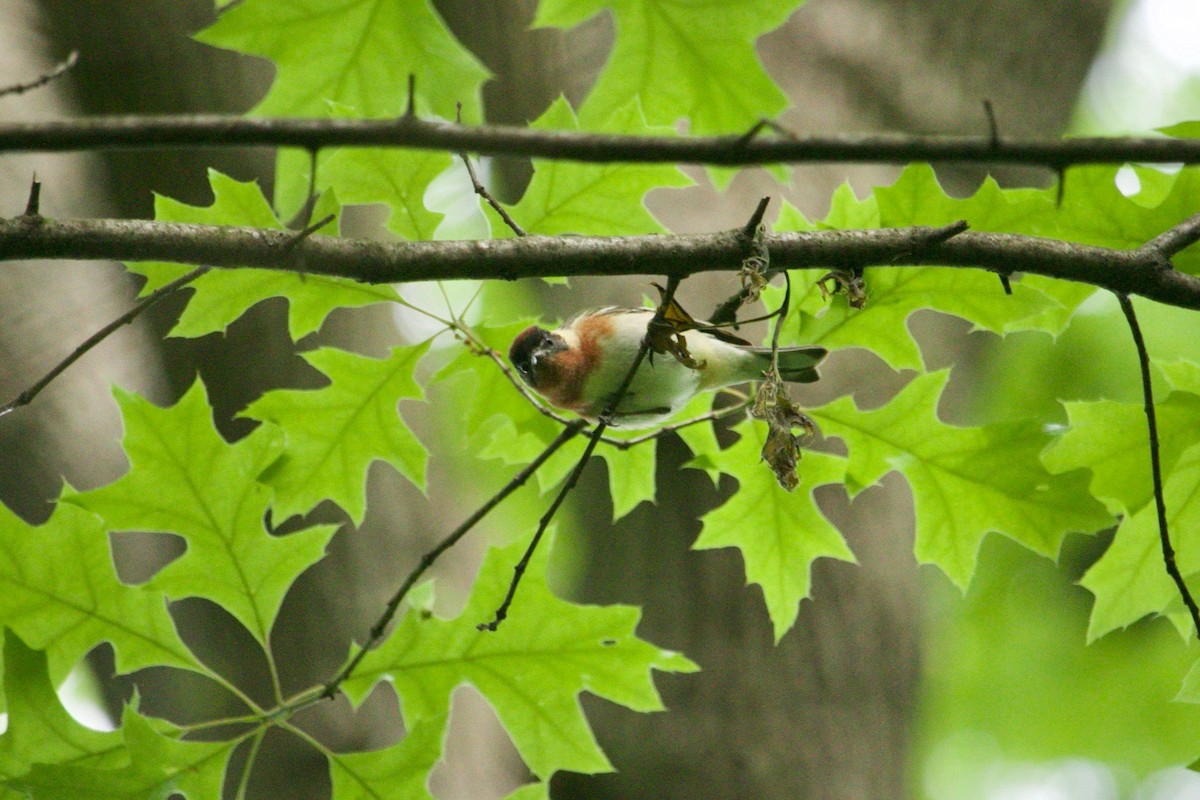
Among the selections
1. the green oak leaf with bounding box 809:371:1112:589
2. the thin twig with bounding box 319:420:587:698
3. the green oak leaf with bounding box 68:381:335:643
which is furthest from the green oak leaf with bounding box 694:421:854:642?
the green oak leaf with bounding box 68:381:335:643

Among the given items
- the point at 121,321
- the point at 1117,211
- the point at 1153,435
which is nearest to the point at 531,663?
the point at 121,321

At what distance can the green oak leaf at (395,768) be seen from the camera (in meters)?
2.11

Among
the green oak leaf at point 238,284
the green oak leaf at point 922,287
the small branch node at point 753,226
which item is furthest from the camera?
the green oak leaf at point 922,287

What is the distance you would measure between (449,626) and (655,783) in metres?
1.82

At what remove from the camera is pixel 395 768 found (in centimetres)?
215

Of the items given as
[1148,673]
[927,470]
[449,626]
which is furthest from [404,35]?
[1148,673]

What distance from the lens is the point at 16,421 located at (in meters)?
3.82

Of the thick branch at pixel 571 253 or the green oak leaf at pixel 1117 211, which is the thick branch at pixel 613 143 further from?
the green oak leaf at pixel 1117 211

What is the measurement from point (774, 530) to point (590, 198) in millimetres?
942

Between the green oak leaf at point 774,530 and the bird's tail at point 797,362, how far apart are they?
34 centimetres

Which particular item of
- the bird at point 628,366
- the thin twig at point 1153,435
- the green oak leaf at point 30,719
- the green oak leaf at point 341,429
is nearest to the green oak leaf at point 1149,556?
the thin twig at point 1153,435

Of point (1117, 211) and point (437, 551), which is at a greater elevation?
point (1117, 211)

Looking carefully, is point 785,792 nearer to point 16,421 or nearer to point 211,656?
point 211,656

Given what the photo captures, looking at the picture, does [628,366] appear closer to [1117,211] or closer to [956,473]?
[956,473]
